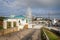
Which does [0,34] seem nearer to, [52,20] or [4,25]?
A: [4,25]

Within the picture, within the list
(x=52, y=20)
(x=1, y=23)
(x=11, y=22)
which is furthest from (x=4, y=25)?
(x=52, y=20)

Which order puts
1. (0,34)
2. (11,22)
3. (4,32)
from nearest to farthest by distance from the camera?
(0,34) < (4,32) < (11,22)

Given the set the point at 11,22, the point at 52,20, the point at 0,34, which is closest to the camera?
the point at 0,34

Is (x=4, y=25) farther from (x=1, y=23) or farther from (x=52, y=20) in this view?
(x=52, y=20)

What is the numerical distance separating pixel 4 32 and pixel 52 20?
3059 inches

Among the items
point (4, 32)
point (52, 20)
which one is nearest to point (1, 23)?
point (4, 32)

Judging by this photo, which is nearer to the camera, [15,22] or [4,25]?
[4,25]

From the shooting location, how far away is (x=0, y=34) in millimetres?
26984

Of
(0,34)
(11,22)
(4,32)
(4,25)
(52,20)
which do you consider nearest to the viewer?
(0,34)

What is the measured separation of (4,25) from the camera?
36.7 m

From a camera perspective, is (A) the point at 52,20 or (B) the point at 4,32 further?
(A) the point at 52,20

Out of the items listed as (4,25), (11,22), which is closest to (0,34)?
(4,25)

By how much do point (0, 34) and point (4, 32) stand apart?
2036 millimetres

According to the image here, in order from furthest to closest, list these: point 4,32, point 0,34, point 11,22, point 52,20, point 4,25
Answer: point 52,20, point 11,22, point 4,25, point 4,32, point 0,34
